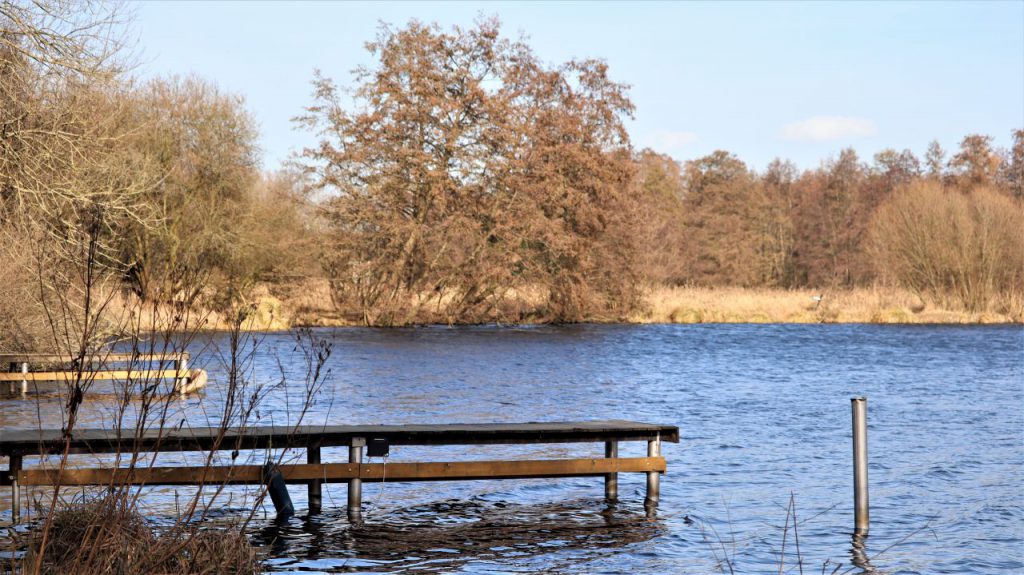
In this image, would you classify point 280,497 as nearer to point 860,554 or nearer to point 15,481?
point 15,481

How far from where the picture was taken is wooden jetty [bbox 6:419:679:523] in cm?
861

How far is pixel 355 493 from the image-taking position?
9609 mm

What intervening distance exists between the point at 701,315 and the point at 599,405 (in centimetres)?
3403

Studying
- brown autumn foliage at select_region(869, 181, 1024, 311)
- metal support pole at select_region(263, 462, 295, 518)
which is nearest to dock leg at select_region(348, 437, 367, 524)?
metal support pole at select_region(263, 462, 295, 518)

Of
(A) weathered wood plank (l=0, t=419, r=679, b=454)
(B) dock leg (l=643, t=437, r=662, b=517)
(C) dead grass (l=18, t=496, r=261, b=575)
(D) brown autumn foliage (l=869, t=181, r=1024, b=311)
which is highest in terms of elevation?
(D) brown autumn foliage (l=869, t=181, r=1024, b=311)

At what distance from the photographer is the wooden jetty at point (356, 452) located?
8609 millimetres

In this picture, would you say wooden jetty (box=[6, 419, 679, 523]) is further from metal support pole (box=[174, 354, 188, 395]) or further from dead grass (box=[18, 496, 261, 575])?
dead grass (box=[18, 496, 261, 575])

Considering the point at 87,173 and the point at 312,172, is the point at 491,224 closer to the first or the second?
the point at 312,172

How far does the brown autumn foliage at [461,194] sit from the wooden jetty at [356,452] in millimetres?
35557

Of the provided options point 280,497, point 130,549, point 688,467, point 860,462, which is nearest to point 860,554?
point 860,462

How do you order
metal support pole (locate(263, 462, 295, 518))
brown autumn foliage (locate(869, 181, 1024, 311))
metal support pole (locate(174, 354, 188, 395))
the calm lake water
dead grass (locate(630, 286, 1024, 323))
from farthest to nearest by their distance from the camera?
dead grass (locate(630, 286, 1024, 323))
brown autumn foliage (locate(869, 181, 1024, 311))
metal support pole (locate(174, 354, 188, 395))
metal support pole (locate(263, 462, 295, 518))
the calm lake water

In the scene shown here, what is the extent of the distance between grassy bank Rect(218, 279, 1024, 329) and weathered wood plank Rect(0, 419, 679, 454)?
36007mm

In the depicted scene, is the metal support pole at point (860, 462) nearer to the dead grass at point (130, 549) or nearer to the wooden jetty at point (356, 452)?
the wooden jetty at point (356, 452)

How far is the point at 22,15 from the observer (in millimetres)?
17891
